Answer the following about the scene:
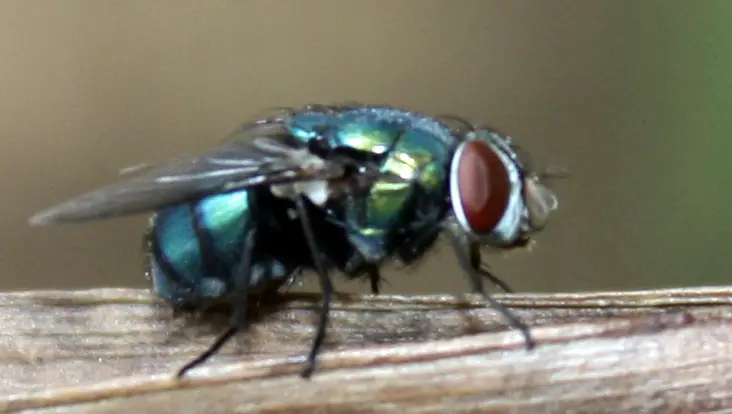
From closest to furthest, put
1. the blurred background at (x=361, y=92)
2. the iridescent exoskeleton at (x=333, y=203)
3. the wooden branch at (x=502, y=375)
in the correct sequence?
1. the wooden branch at (x=502, y=375)
2. the iridescent exoskeleton at (x=333, y=203)
3. the blurred background at (x=361, y=92)

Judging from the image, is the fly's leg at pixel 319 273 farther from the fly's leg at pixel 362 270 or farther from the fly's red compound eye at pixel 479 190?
the fly's red compound eye at pixel 479 190

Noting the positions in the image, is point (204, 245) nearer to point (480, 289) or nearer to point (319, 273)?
point (319, 273)

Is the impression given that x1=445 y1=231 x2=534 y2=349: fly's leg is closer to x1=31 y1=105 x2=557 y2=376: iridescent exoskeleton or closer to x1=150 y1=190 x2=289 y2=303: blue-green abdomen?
x1=31 y1=105 x2=557 y2=376: iridescent exoskeleton

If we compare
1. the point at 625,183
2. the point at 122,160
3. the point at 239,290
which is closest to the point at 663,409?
the point at 239,290

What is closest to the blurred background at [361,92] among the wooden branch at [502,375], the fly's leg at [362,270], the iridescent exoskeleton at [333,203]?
the fly's leg at [362,270]

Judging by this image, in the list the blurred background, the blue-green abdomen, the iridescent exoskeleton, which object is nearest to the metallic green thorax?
the iridescent exoskeleton

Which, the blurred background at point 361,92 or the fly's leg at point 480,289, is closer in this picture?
the fly's leg at point 480,289

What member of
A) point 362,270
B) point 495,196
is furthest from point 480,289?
point 362,270
